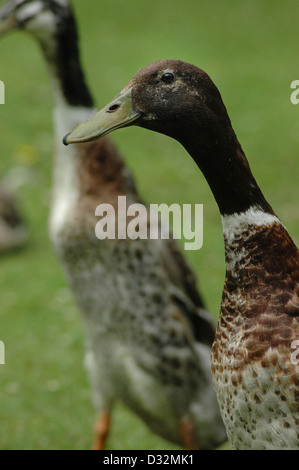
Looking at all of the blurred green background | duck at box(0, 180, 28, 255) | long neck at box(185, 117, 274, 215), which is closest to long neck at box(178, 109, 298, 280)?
long neck at box(185, 117, 274, 215)

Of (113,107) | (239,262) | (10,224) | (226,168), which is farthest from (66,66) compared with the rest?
(10,224)

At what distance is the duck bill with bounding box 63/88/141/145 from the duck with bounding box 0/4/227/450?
117 centimetres

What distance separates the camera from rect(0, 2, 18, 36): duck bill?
3889 mm

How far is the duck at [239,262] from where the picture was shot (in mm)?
2275

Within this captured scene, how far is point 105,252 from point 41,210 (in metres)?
4.57

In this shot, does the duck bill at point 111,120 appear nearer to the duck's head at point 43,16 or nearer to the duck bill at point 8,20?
the duck's head at point 43,16

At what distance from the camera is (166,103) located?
91.6 inches

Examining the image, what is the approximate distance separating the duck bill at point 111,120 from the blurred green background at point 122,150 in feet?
7.79

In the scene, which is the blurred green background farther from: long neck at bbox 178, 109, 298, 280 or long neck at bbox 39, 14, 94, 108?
long neck at bbox 178, 109, 298, 280

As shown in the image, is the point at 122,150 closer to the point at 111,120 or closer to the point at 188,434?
the point at 188,434
